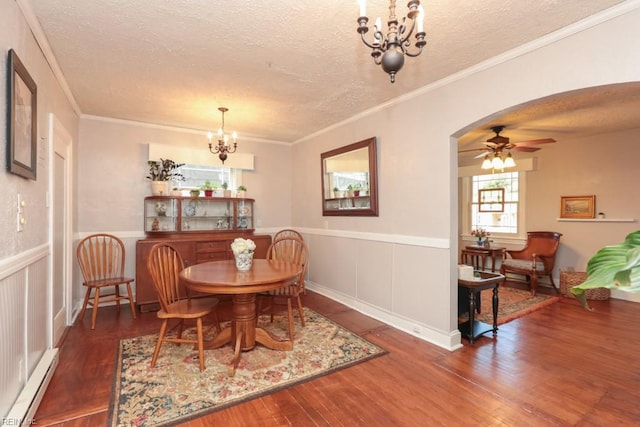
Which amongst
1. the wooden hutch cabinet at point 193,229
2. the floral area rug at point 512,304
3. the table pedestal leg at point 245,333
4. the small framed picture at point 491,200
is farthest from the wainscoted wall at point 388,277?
the small framed picture at point 491,200

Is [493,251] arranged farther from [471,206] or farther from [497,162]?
[497,162]

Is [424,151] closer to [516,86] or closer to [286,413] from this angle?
[516,86]

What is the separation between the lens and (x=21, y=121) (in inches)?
73.6

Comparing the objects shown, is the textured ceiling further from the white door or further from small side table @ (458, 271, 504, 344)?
small side table @ (458, 271, 504, 344)

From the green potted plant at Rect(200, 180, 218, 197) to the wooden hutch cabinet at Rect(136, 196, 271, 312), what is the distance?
0.08m

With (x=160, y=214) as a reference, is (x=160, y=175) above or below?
above

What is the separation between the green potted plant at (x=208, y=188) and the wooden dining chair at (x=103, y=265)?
1.33m

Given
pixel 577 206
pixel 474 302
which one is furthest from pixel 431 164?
pixel 577 206

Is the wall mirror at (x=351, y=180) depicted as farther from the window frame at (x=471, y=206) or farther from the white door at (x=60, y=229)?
the window frame at (x=471, y=206)

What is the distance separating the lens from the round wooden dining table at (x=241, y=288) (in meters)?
2.37

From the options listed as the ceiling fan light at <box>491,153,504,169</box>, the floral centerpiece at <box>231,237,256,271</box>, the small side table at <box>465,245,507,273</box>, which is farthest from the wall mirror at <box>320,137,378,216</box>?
the small side table at <box>465,245,507,273</box>

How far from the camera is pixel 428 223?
3.14 meters

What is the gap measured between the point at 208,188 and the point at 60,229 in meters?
1.97

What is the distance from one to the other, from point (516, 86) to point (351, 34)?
4.53 ft
